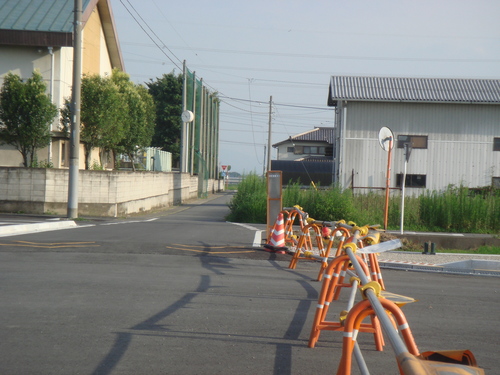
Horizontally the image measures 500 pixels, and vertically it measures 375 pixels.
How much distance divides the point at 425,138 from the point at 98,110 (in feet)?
59.3

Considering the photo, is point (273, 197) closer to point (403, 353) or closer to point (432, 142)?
point (403, 353)

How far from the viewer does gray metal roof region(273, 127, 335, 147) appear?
82.6 metres

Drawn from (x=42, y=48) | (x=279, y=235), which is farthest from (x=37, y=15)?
(x=279, y=235)

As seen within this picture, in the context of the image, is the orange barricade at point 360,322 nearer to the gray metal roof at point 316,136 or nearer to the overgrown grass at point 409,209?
the overgrown grass at point 409,209

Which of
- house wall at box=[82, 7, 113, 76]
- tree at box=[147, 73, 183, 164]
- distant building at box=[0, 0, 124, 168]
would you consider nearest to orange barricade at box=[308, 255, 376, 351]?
distant building at box=[0, 0, 124, 168]

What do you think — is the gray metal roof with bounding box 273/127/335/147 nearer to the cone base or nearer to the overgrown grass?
the overgrown grass

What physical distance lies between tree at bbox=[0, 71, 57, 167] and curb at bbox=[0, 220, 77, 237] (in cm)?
522

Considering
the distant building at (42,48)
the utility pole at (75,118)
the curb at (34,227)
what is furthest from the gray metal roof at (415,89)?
the curb at (34,227)

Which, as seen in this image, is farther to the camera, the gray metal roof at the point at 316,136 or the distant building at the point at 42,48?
the gray metal roof at the point at 316,136

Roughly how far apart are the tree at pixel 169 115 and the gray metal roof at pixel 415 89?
34.1 meters

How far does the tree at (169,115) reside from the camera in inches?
2618

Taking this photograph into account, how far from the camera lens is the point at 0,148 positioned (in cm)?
2594

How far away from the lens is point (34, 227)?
17.4 m

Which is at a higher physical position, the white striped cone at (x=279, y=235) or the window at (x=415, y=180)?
the window at (x=415, y=180)
